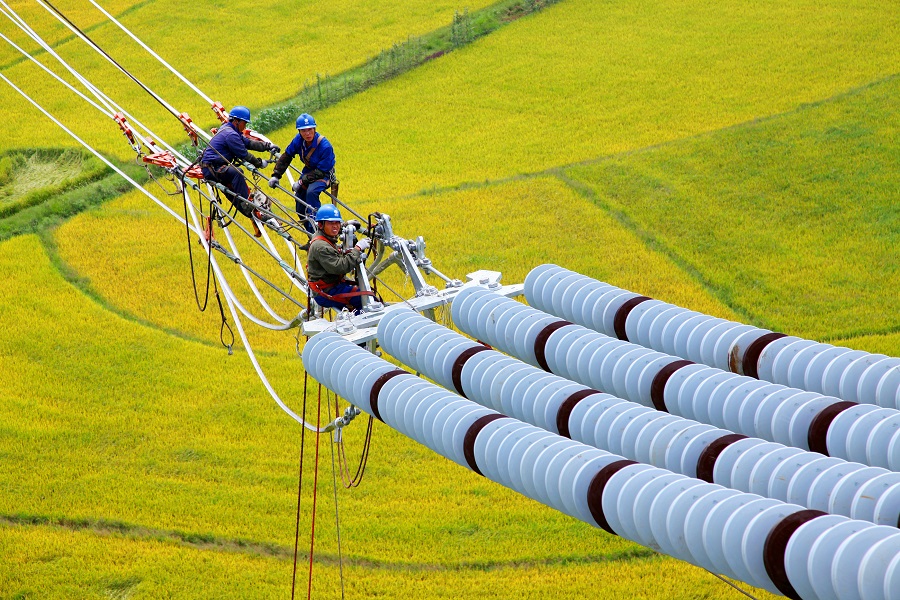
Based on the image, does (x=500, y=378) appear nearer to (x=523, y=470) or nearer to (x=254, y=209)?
(x=523, y=470)

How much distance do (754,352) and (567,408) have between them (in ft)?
4.91

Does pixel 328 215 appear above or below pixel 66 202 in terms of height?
above

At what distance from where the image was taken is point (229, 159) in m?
12.1

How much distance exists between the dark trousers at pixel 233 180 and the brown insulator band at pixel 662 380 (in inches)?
211

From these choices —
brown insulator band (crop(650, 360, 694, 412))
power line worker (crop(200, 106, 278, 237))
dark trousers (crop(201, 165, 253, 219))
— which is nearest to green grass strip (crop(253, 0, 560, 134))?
power line worker (crop(200, 106, 278, 237))

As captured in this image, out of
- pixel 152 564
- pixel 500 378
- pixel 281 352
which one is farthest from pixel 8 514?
pixel 500 378

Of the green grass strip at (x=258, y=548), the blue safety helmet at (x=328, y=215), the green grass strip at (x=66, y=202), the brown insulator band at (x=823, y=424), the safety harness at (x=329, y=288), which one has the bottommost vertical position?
the green grass strip at (x=258, y=548)

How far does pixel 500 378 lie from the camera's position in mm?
7836

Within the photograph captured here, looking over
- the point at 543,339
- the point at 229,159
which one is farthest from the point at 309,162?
the point at 543,339

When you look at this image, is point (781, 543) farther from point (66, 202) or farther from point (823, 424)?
point (66, 202)

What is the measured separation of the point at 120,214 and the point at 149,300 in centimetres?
420

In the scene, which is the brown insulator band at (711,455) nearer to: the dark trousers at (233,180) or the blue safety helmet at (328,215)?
the blue safety helmet at (328,215)

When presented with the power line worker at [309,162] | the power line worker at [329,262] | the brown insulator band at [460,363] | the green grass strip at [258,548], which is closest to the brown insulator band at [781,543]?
the brown insulator band at [460,363]

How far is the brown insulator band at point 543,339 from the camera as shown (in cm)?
853
